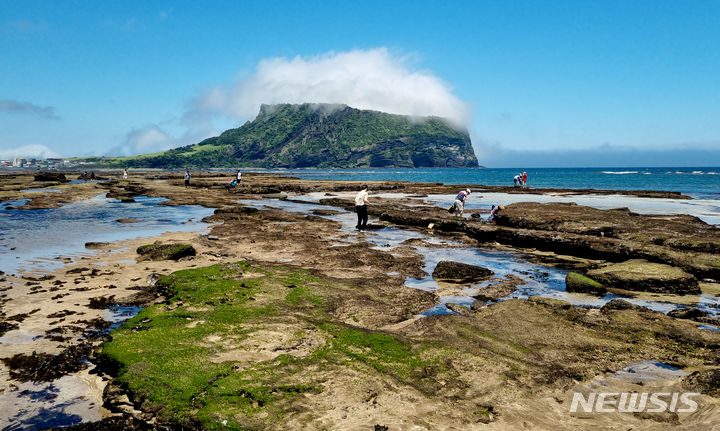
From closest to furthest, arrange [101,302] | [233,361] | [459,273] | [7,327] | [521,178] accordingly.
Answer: [233,361]
[7,327]
[101,302]
[459,273]
[521,178]

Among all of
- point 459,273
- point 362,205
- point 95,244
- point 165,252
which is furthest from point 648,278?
point 95,244

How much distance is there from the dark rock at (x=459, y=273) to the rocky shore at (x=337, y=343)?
0.22ft

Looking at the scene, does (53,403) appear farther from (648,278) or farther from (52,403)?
(648,278)

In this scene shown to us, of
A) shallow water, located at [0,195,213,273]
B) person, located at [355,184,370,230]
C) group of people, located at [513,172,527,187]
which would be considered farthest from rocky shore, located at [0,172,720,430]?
group of people, located at [513,172,527,187]

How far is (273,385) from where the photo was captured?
6246mm

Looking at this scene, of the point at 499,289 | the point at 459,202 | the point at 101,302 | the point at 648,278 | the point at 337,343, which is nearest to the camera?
the point at 337,343

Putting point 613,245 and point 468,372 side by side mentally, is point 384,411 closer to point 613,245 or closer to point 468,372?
point 468,372

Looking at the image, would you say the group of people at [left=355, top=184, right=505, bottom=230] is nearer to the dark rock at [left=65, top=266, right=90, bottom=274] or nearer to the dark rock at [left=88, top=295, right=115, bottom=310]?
the dark rock at [left=65, top=266, right=90, bottom=274]

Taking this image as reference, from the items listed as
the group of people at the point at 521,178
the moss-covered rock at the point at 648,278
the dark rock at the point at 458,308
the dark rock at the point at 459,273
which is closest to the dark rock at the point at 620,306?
the moss-covered rock at the point at 648,278

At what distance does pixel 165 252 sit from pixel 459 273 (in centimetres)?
1116

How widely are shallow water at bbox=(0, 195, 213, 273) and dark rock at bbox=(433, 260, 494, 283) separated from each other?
13798mm

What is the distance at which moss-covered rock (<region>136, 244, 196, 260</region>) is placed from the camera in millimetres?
15123

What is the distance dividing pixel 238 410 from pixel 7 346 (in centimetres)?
550

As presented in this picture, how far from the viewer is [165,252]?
15320 mm
